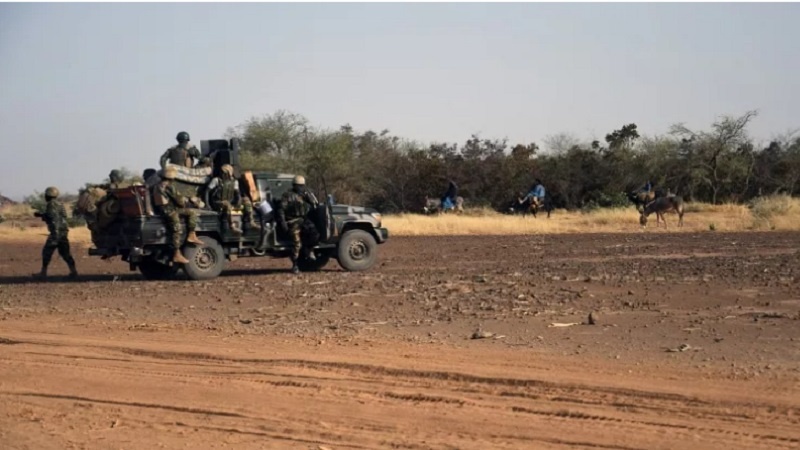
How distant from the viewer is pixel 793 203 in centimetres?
3550

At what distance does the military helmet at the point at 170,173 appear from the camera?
17753 millimetres

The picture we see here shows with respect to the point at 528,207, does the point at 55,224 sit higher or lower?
lower

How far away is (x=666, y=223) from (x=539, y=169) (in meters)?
17.2

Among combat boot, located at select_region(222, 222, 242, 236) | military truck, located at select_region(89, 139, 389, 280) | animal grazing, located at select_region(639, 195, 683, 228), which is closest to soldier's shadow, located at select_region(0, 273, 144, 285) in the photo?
military truck, located at select_region(89, 139, 389, 280)

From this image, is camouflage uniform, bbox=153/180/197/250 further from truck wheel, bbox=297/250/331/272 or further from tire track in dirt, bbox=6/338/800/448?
tire track in dirt, bbox=6/338/800/448

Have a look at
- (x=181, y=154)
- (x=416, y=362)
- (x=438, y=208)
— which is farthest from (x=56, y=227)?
(x=438, y=208)

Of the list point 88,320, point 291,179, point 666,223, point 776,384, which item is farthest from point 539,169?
point 776,384

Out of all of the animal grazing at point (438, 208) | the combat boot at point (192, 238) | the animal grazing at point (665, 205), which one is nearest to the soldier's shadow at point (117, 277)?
the combat boot at point (192, 238)

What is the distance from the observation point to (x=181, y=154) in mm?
18750

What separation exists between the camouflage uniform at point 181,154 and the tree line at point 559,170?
3095 centimetres

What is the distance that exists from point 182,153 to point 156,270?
7.57 feet

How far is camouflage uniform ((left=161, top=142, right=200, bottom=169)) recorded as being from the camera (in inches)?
733

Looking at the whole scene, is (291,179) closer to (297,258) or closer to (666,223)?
(297,258)

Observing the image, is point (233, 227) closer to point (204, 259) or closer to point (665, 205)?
point (204, 259)
